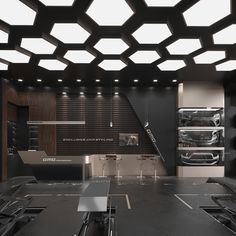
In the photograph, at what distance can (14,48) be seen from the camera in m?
6.66

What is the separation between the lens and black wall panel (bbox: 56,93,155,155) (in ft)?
36.5

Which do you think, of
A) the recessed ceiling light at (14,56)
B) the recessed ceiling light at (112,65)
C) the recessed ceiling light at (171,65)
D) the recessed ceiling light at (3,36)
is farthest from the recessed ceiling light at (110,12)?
Answer: the recessed ceiling light at (171,65)

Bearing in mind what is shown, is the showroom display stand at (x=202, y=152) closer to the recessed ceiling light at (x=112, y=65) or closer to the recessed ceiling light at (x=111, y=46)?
the recessed ceiling light at (x=112, y=65)

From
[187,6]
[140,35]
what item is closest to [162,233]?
[187,6]

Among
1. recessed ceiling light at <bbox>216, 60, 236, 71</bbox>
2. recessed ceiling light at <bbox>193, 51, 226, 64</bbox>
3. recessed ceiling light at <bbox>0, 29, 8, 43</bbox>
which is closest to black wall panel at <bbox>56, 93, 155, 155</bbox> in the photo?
recessed ceiling light at <bbox>216, 60, 236, 71</bbox>

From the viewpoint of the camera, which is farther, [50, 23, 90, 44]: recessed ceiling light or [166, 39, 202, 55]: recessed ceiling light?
[166, 39, 202, 55]: recessed ceiling light

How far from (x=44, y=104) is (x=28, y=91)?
84 centimetres

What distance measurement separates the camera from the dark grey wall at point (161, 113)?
36.0 ft

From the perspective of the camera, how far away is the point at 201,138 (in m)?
10.7

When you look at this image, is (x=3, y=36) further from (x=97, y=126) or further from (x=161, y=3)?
(x=97, y=126)

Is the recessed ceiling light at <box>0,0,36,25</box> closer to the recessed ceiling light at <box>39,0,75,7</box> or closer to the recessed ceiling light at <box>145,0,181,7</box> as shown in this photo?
the recessed ceiling light at <box>39,0,75,7</box>

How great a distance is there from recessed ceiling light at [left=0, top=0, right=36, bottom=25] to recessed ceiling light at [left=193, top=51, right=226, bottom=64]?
4450mm

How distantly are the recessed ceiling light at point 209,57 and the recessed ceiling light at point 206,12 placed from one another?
1.98 metres

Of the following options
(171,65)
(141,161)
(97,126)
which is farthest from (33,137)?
(171,65)
